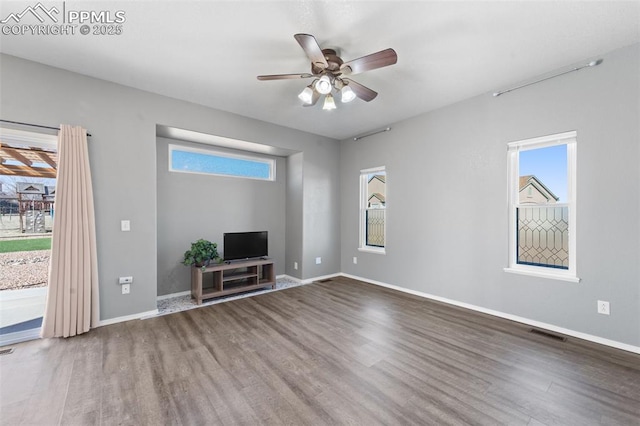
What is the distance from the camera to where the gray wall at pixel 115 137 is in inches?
108

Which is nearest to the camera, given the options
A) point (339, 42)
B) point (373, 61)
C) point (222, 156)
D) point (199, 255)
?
point (373, 61)

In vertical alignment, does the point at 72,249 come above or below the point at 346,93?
below

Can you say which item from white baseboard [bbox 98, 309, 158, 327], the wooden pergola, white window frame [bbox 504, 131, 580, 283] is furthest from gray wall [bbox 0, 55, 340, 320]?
white window frame [bbox 504, 131, 580, 283]

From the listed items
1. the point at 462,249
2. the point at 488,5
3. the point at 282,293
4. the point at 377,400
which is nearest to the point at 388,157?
the point at 462,249

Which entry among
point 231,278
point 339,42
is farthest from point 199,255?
point 339,42

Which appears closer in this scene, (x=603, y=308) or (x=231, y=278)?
(x=603, y=308)

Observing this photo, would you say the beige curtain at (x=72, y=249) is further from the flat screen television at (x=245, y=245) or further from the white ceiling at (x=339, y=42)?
the flat screen television at (x=245, y=245)

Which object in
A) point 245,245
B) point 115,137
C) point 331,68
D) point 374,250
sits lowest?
point 374,250

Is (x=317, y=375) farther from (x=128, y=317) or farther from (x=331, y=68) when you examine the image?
(x=331, y=68)

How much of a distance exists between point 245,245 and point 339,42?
133 inches

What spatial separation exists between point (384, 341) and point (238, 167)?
3799 millimetres

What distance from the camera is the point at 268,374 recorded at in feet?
7.16

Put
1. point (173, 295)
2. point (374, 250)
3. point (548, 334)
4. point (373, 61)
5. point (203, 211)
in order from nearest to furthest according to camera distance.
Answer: point (373, 61), point (548, 334), point (173, 295), point (203, 211), point (374, 250)

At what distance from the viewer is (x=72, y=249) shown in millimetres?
2846
